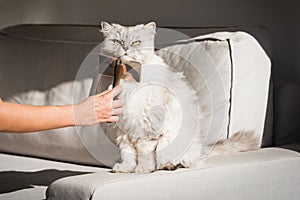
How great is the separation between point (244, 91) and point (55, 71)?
810 millimetres

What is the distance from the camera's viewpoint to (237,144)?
228 cm

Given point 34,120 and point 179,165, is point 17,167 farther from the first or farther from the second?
point 179,165

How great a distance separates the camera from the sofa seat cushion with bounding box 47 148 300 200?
175 cm

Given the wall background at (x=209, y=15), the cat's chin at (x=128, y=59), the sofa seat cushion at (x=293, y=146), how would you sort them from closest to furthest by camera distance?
1. the cat's chin at (x=128, y=59)
2. the sofa seat cushion at (x=293, y=146)
3. the wall background at (x=209, y=15)

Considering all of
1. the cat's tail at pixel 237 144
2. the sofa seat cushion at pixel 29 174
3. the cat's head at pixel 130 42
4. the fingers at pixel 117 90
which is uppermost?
the cat's head at pixel 130 42

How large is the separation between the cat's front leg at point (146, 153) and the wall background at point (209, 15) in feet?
3.76

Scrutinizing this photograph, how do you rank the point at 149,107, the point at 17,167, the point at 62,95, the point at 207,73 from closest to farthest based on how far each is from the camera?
the point at 149,107, the point at 207,73, the point at 17,167, the point at 62,95

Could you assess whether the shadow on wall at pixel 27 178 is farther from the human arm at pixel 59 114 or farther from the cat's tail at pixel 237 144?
the cat's tail at pixel 237 144

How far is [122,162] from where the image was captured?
78.0 inches

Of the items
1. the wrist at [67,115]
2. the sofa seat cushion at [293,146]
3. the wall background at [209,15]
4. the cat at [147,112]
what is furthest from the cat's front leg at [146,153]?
the wall background at [209,15]

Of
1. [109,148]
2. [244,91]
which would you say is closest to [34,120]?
[109,148]

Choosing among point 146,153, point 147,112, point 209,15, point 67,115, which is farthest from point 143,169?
point 209,15

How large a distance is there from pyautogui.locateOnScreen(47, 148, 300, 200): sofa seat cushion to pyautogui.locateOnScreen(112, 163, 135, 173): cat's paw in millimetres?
51

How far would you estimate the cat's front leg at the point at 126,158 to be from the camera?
1945 mm
